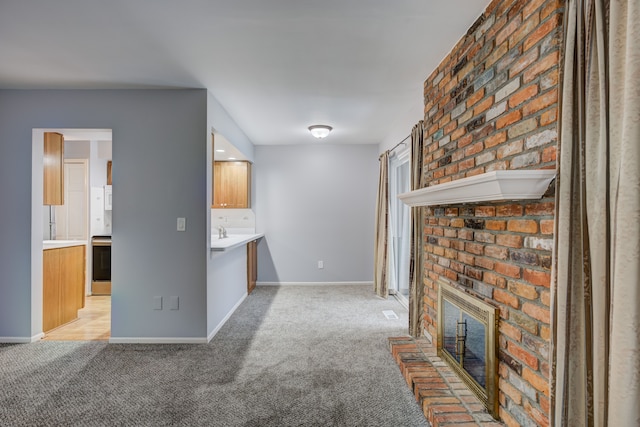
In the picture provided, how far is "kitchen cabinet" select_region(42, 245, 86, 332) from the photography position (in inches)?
139

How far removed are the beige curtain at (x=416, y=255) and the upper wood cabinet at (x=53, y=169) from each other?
142 inches

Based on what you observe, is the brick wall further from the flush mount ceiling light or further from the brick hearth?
the flush mount ceiling light

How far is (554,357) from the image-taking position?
1.29 m

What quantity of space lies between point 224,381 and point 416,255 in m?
1.90

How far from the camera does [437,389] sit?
2111mm

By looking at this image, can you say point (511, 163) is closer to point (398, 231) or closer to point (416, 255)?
point (416, 255)

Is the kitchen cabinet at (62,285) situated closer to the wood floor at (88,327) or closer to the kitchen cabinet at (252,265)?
the wood floor at (88,327)

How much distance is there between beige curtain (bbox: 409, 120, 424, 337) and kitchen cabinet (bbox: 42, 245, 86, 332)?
3.55 meters

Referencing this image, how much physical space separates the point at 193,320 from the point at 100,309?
6.58 ft

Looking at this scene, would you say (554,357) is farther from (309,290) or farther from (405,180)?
(309,290)

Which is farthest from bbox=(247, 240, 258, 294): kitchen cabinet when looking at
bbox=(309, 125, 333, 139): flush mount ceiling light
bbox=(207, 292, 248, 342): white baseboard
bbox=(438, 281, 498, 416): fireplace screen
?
bbox=(438, 281, 498, 416): fireplace screen

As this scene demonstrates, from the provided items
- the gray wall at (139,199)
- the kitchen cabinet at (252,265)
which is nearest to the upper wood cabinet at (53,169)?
the gray wall at (139,199)

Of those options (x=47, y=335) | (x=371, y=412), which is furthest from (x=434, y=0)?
(x=47, y=335)

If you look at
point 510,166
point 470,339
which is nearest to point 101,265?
point 470,339
